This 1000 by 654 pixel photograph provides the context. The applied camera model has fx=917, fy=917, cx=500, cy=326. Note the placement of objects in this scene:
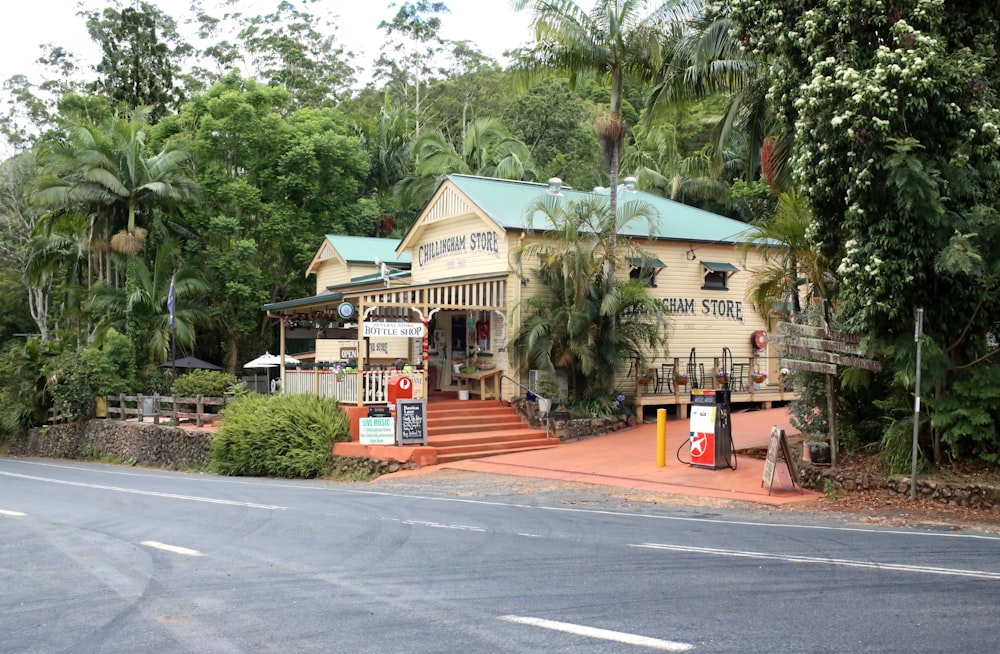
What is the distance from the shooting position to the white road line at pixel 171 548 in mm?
9898

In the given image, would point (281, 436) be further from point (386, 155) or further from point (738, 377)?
point (386, 155)

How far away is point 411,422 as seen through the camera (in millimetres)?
21094

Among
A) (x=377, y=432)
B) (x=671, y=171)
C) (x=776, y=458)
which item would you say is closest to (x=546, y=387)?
(x=377, y=432)

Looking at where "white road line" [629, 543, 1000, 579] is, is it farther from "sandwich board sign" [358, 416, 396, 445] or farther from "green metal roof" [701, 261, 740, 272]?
"green metal roof" [701, 261, 740, 272]

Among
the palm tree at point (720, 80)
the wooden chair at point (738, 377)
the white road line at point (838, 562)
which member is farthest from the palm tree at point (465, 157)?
the white road line at point (838, 562)

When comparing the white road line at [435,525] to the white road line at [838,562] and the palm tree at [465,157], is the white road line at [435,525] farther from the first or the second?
the palm tree at [465,157]

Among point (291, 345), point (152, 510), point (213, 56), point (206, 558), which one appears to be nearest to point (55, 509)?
point (152, 510)

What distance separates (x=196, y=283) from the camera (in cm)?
3684

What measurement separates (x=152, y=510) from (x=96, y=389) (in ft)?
69.2

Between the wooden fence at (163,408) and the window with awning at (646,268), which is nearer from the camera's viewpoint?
the window with awning at (646,268)

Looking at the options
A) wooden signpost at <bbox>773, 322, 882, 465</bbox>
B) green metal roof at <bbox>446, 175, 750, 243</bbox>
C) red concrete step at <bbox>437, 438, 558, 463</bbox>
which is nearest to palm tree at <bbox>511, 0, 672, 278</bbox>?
green metal roof at <bbox>446, 175, 750, 243</bbox>

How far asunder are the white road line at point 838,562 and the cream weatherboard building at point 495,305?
42.7 feet

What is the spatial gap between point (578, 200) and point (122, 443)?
17.5 m

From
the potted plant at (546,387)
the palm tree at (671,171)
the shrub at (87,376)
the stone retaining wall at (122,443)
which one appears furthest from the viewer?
the palm tree at (671,171)
